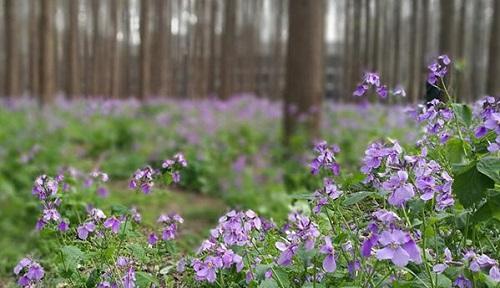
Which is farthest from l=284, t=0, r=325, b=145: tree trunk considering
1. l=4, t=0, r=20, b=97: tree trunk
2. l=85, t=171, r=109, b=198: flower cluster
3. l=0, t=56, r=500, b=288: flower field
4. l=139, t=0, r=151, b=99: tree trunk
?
l=4, t=0, r=20, b=97: tree trunk

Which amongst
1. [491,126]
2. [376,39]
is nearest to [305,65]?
[491,126]

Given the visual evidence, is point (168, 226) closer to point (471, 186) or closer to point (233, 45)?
point (471, 186)

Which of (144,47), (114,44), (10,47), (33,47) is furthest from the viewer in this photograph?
(114,44)

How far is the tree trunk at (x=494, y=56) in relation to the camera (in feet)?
46.7

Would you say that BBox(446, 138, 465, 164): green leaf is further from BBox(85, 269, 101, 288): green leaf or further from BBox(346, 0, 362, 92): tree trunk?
BBox(346, 0, 362, 92): tree trunk

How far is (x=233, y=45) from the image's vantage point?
22.2 metres

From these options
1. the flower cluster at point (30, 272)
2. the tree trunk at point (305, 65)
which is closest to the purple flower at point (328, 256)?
the flower cluster at point (30, 272)

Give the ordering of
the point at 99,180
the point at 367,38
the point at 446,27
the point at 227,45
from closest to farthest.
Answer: the point at 99,180 → the point at 446,27 → the point at 227,45 → the point at 367,38

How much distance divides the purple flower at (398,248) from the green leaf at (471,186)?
31 cm

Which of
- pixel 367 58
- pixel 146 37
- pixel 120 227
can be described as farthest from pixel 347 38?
pixel 120 227

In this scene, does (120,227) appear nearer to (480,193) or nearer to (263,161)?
(480,193)

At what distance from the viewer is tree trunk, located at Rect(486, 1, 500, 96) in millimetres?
14227

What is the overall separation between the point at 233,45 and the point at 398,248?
2083cm

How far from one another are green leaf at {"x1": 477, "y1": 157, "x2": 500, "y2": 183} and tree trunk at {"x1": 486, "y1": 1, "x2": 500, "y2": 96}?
1297 cm
